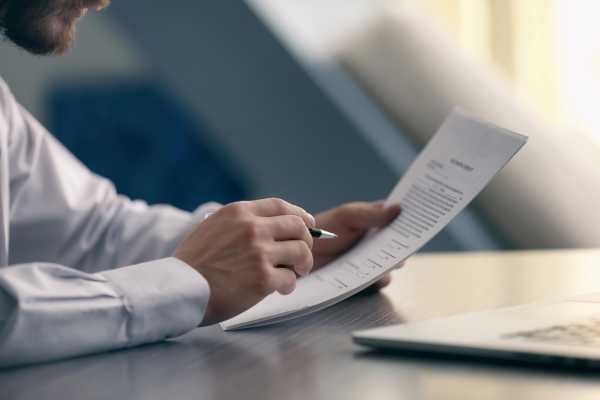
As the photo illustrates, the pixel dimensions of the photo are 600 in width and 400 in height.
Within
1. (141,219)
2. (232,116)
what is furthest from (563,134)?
(141,219)

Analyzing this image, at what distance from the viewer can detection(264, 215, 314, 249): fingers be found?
83 cm

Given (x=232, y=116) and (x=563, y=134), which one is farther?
(x=232, y=116)

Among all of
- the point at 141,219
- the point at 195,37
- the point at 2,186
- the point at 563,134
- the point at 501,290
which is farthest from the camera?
the point at 195,37

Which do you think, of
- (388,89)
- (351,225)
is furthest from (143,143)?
(351,225)

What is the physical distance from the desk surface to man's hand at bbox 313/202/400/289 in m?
0.11

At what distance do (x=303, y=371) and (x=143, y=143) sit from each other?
3.30 metres

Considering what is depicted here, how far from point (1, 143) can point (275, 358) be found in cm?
61

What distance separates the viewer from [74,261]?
1.27m

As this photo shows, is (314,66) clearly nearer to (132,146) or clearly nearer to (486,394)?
(132,146)

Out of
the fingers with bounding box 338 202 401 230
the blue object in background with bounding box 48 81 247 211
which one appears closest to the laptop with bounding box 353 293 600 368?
the fingers with bounding box 338 202 401 230

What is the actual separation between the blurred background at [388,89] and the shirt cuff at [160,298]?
1.40 metres

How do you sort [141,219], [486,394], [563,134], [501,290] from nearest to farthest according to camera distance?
[486,394] → [501,290] → [141,219] → [563,134]

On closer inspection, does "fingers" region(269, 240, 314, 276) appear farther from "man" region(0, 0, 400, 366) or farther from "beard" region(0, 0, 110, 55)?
"beard" region(0, 0, 110, 55)

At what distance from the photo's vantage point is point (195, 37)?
2.57 metres
